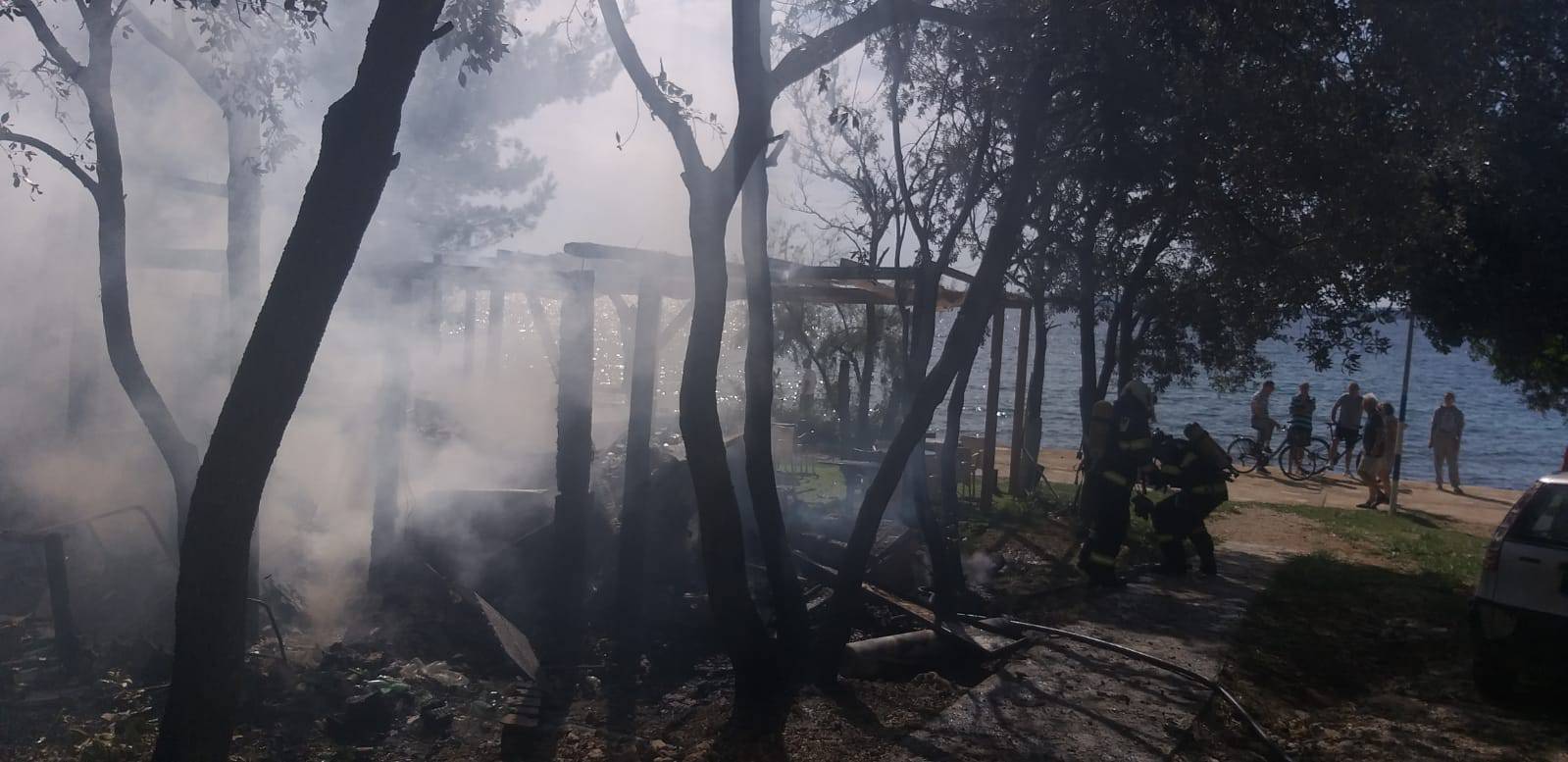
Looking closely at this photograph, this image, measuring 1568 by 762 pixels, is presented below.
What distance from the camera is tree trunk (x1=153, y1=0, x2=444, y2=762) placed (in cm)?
369

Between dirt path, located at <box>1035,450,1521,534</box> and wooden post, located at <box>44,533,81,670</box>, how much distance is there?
1291 centimetres

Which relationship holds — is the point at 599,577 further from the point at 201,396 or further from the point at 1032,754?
the point at 201,396

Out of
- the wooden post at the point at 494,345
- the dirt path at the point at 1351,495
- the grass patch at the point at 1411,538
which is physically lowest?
the dirt path at the point at 1351,495

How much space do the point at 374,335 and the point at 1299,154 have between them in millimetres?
8348

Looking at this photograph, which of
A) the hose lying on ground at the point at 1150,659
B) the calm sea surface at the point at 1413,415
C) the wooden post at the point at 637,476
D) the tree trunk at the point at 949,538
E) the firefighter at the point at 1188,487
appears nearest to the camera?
the hose lying on ground at the point at 1150,659

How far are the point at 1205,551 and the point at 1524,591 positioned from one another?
11.9 ft

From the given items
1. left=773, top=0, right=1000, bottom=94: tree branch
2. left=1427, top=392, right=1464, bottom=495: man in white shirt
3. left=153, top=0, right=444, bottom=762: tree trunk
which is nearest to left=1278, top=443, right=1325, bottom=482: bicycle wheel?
left=1427, top=392, right=1464, bottom=495: man in white shirt

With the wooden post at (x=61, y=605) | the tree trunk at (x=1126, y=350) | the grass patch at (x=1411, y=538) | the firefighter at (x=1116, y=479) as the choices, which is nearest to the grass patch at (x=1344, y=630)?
the grass patch at (x=1411, y=538)

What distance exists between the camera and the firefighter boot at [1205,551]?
9.58 meters

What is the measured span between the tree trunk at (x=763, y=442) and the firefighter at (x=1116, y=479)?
12.0ft

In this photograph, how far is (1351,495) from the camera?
18109mm

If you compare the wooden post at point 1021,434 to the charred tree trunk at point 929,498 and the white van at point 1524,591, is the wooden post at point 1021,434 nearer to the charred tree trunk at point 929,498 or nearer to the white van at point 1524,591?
the charred tree trunk at point 929,498

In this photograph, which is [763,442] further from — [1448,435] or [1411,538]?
[1448,435]

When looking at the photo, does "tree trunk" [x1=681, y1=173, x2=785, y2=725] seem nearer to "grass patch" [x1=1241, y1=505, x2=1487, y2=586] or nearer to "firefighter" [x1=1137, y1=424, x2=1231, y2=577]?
"firefighter" [x1=1137, y1=424, x2=1231, y2=577]
